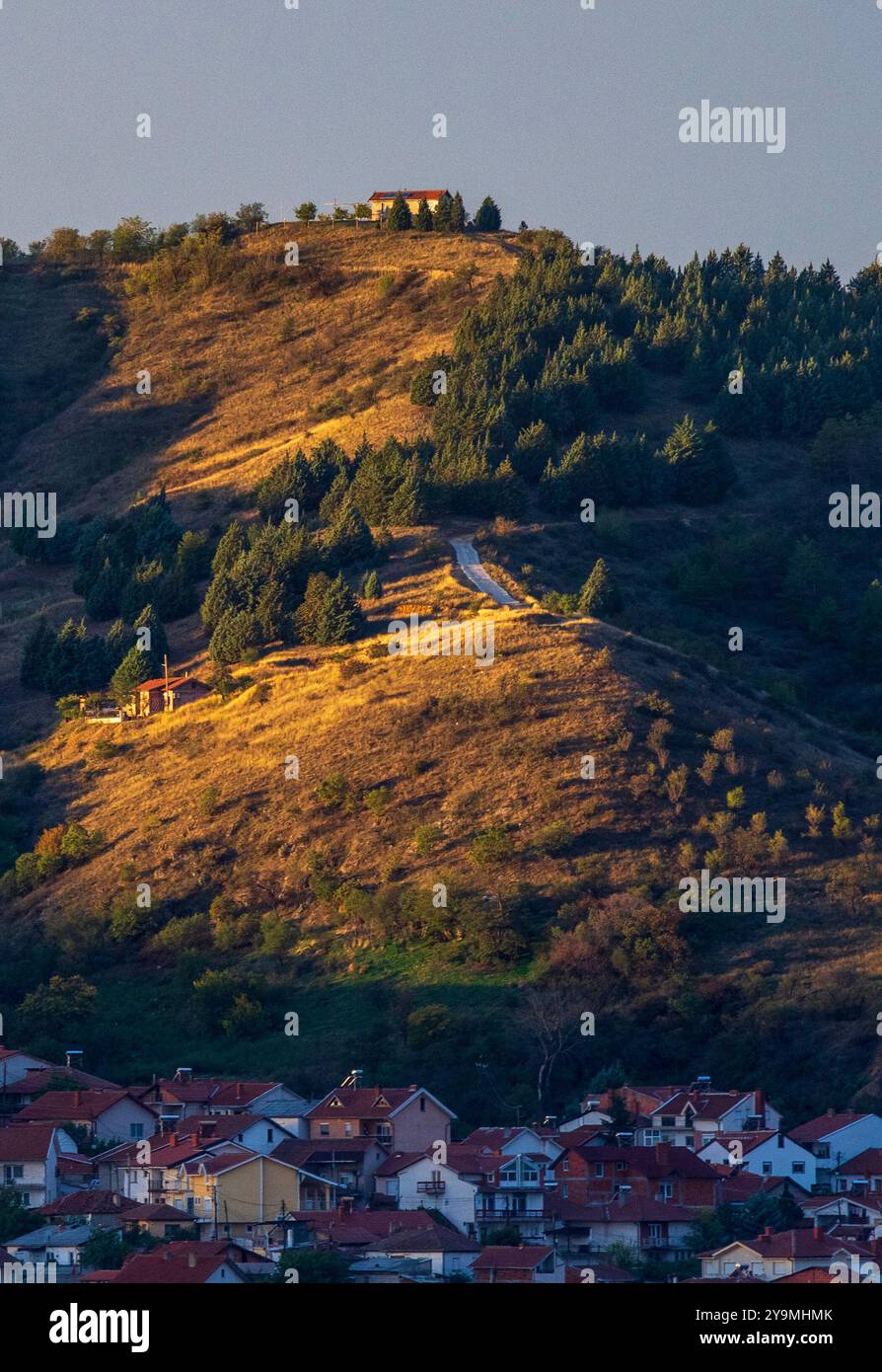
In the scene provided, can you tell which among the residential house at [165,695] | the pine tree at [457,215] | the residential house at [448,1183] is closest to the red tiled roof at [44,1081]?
the residential house at [448,1183]

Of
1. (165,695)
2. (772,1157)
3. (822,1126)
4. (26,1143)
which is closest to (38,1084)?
(26,1143)

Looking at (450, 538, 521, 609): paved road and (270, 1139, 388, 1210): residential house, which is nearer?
(270, 1139, 388, 1210): residential house

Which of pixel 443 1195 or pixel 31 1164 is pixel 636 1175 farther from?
pixel 31 1164

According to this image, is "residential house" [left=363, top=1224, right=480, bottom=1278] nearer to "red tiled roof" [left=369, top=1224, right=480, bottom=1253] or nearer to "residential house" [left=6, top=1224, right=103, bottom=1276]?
"red tiled roof" [left=369, top=1224, right=480, bottom=1253]

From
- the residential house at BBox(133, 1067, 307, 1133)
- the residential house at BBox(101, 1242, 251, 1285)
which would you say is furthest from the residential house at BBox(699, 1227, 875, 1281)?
the residential house at BBox(133, 1067, 307, 1133)

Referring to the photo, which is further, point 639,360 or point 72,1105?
point 639,360

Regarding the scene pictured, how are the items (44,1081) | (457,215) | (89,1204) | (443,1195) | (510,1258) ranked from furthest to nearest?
(457,215)
(44,1081)
(443,1195)
(89,1204)
(510,1258)
